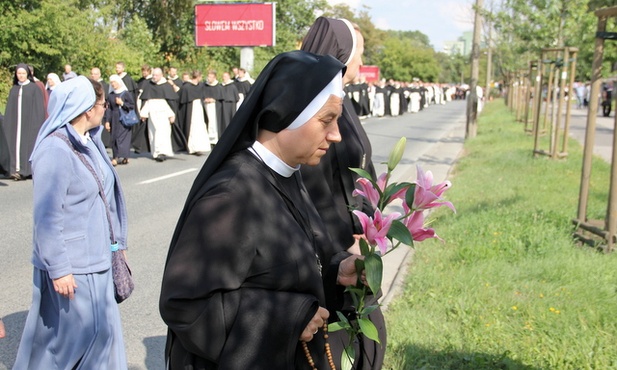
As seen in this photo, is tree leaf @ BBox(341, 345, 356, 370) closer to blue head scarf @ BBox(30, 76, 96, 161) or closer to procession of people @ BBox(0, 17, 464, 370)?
procession of people @ BBox(0, 17, 464, 370)

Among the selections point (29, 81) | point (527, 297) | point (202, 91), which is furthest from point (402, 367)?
point (202, 91)

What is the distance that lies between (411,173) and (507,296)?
28.1 ft

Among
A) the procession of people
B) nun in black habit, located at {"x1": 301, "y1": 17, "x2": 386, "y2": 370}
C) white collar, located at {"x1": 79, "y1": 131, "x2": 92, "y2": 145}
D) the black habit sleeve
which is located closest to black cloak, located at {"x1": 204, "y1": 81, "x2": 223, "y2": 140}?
the procession of people

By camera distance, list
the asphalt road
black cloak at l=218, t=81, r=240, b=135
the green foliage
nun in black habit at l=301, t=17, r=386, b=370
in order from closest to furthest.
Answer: nun in black habit at l=301, t=17, r=386, b=370
the asphalt road
black cloak at l=218, t=81, r=240, b=135
the green foliage

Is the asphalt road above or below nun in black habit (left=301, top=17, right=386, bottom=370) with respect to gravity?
below

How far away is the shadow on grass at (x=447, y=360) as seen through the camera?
405cm

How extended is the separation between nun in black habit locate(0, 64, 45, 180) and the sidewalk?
254 inches

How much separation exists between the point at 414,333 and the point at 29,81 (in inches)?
391

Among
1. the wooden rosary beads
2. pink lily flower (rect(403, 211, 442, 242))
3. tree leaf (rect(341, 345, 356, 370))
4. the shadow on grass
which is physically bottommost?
the shadow on grass

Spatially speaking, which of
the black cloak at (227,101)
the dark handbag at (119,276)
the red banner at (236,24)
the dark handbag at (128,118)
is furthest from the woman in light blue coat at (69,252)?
the red banner at (236,24)

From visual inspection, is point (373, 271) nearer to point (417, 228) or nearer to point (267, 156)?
point (417, 228)

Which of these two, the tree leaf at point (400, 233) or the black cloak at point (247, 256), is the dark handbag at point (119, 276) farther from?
the tree leaf at point (400, 233)

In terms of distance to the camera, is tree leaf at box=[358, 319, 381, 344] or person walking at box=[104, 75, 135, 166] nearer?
tree leaf at box=[358, 319, 381, 344]

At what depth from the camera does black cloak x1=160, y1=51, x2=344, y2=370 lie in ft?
6.35
